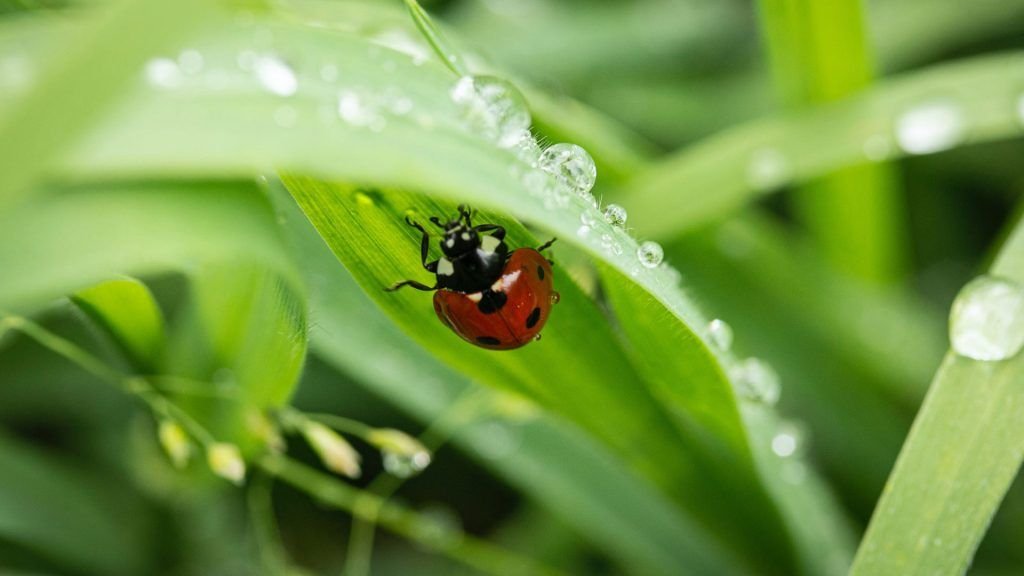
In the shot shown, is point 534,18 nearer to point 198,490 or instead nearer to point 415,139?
point 198,490

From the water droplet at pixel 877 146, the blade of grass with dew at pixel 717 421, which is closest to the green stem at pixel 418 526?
the blade of grass with dew at pixel 717 421

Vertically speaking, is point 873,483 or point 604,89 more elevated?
point 604,89

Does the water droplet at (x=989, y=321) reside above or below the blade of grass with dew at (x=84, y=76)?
above

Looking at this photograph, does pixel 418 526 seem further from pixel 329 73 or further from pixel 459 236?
pixel 329 73

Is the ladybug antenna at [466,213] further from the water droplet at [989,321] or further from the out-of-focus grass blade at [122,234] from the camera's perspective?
the water droplet at [989,321]

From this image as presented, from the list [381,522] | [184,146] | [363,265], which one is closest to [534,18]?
[381,522]

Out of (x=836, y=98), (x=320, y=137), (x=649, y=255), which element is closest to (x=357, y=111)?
(x=320, y=137)

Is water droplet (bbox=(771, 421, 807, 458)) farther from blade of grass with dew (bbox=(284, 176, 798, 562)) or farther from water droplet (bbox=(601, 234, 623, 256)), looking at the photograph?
water droplet (bbox=(601, 234, 623, 256))
